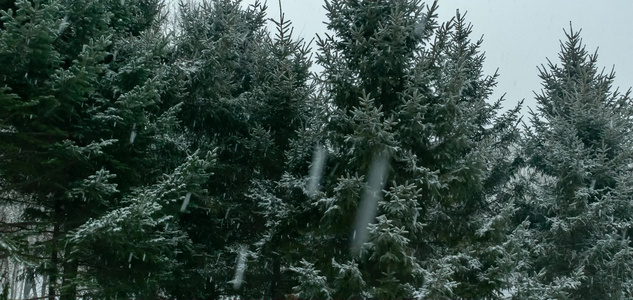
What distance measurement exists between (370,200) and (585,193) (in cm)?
552

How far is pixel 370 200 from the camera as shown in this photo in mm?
Result: 10641

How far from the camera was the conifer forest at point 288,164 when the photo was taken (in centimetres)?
971

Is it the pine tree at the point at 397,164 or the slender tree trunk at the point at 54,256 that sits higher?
the pine tree at the point at 397,164

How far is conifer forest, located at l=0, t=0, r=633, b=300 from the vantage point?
9.71 metres

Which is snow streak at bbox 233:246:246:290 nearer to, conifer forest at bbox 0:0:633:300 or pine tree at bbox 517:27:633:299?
conifer forest at bbox 0:0:633:300

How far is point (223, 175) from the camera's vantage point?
13.9m

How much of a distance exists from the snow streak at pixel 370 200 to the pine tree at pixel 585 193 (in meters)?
3.97

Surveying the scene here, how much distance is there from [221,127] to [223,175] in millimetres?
1222

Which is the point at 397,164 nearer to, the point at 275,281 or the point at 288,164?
the point at 288,164

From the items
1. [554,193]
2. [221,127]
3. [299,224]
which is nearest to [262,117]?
[221,127]

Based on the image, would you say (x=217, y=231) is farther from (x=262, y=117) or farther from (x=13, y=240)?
(x=13, y=240)

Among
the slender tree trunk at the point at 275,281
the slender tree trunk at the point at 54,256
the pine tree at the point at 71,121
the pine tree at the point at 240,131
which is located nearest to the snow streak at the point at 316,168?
the pine tree at the point at 240,131

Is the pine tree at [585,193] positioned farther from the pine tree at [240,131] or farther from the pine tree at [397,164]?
the pine tree at [240,131]

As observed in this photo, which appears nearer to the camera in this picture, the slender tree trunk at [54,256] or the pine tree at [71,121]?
the pine tree at [71,121]
